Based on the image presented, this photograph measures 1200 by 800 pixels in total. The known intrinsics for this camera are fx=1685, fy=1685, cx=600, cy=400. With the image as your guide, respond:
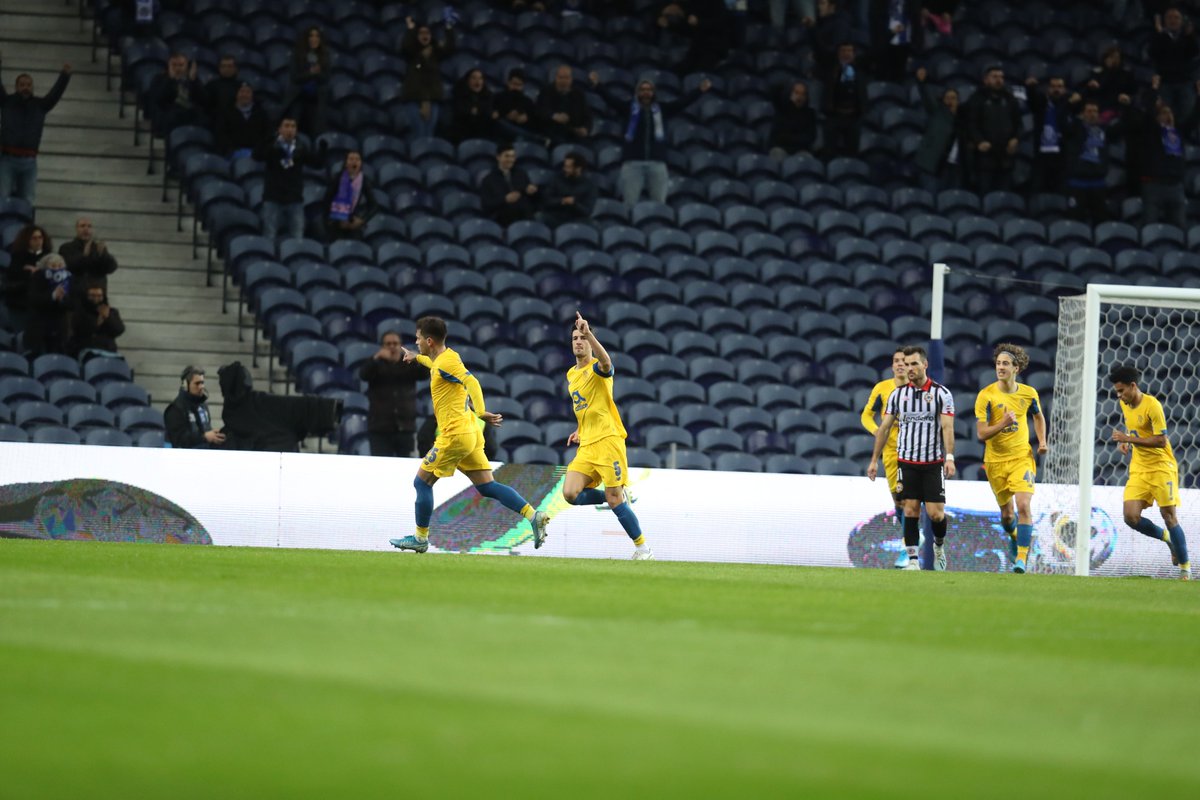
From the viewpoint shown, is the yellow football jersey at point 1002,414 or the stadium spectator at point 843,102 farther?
the stadium spectator at point 843,102

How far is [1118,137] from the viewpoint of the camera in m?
24.3

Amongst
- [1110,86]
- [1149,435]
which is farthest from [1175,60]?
[1149,435]

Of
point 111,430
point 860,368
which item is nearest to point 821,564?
point 860,368

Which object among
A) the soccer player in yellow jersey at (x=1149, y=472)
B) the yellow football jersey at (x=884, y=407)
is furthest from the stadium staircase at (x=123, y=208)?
the soccer player in yellow jersey at (x=1149, y=472)

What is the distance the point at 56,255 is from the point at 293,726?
14763 mm

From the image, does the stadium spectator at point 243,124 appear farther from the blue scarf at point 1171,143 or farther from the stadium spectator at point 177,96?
the blue scarf at point 1171,143

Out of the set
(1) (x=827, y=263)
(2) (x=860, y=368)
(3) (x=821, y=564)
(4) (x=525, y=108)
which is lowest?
(3) (x=821, y=564)

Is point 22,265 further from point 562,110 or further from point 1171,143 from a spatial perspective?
point 1171,143

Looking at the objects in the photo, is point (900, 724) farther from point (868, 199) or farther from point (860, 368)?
point (868, 199)

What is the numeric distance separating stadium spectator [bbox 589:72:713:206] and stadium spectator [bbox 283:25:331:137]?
12.5ft

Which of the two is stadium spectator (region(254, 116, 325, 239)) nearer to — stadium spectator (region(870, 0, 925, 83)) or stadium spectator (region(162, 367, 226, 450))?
stadium spectator (region(162, 367, 226, 450))

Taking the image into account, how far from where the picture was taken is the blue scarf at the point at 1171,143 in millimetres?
22688

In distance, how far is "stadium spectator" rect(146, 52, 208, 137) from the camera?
68.1 feet

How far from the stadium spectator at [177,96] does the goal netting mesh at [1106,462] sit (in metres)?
10.8
